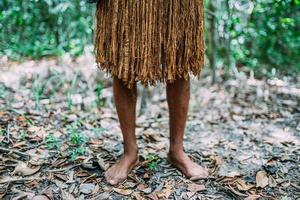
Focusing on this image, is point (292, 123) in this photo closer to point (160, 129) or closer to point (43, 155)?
point (160, 129)

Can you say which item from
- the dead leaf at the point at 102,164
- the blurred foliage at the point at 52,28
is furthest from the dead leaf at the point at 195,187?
the blurred foliage at the point at 52,28

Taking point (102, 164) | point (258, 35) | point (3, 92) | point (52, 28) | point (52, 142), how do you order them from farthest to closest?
1. point (52, 28)
2. point (258, 35)
3. point (3, 92)
4. point (52, 142)
5. point (102, 164)

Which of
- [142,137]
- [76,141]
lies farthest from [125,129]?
[142,137]

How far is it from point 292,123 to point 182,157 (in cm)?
105

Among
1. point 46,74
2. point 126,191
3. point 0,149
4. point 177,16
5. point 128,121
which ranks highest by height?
point 177,16

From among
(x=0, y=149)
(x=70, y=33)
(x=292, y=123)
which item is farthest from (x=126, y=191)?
(x=70, y=33)

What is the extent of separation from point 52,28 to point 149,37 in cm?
249

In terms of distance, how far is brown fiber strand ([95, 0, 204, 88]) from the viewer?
5.41ft

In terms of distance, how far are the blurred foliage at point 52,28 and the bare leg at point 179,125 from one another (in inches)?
79.4

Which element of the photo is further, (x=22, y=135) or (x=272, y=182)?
(x=22, y=135)

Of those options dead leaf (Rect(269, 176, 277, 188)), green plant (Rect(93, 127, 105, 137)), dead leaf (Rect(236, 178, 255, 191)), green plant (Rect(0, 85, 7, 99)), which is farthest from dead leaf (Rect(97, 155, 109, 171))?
green plant (Rect(0, 85, 7, 99))

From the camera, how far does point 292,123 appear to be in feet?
8.75

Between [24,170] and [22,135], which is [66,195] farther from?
[22,135]

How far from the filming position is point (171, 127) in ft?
6.39
